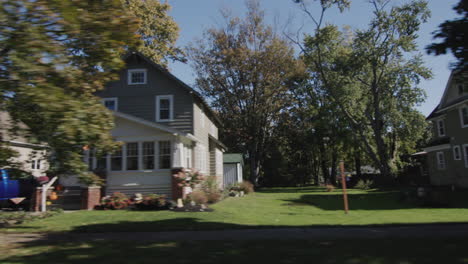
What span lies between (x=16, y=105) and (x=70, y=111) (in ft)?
6.18

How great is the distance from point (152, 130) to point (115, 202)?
160 inches

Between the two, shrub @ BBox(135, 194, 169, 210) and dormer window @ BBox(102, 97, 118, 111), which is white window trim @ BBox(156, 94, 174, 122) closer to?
dormer window @ BBox(102, 97, 118, 111)

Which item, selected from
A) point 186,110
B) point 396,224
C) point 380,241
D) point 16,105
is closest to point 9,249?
point 16,105

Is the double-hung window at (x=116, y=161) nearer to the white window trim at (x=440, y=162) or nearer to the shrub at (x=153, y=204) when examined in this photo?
the shrub at (x=153, y=204)

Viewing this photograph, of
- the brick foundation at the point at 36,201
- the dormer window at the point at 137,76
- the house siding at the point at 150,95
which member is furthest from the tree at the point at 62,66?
the dormer window at the point at 137,76

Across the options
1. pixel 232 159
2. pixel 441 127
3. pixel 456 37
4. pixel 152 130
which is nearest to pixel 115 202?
pixel 152 130

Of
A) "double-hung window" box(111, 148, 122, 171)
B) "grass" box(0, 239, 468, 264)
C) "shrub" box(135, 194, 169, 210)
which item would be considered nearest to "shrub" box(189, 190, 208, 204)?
"shrub" box(135, 194, 169, 210)

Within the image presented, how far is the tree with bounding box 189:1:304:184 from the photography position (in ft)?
111

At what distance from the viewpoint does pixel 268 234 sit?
8.61 m

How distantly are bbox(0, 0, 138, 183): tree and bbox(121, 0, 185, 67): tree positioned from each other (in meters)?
23.7

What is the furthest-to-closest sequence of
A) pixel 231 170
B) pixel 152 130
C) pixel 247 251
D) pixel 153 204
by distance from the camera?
pixel 231 170, pixel 152 130, pixel 153 204, pixel 247 251

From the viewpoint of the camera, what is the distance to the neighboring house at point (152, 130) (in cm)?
1727

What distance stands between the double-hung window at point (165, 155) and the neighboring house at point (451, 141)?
65.0 ft

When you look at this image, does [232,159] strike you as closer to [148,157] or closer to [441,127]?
[148,157]
